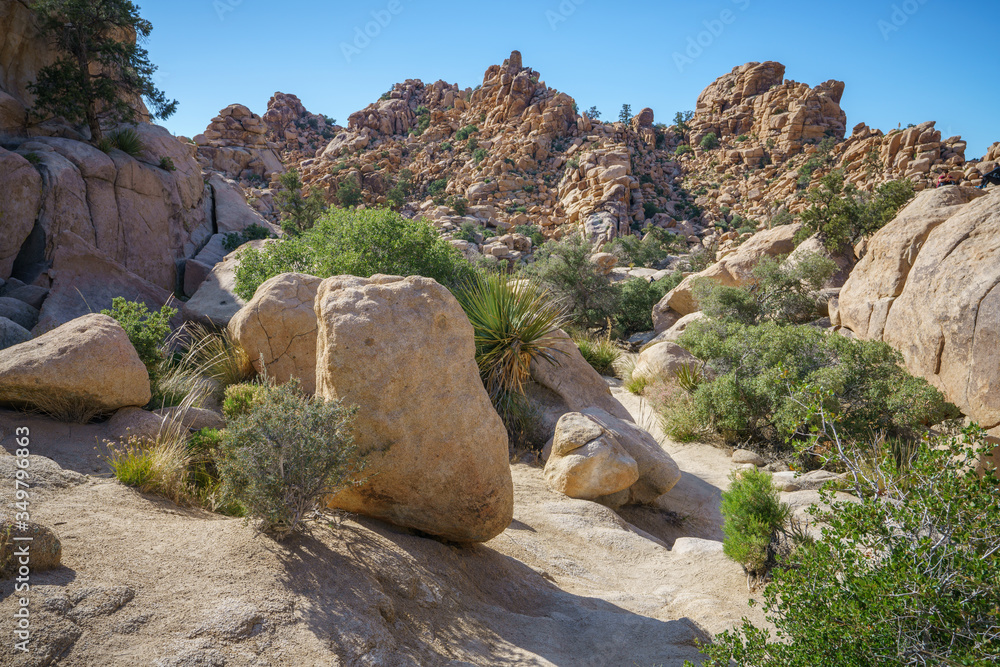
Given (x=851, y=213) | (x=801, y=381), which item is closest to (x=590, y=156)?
(x=851, y=213)

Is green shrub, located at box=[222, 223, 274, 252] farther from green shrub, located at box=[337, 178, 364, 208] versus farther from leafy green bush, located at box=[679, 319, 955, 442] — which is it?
green shrub, located at box=[337, 178, 364, 208]

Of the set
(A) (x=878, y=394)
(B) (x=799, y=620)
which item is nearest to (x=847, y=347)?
(A) (x=878, y=394)

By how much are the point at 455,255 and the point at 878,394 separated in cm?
880

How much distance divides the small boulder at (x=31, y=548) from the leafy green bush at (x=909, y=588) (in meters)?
3.63

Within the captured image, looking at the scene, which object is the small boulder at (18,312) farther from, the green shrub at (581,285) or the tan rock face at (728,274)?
the tan rock face at (728,274)

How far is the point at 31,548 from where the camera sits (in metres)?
2.84

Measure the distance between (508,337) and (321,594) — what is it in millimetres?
6492

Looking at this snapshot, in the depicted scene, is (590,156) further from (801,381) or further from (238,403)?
(238,403)

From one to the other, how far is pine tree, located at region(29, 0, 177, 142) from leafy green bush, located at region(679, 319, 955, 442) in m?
17.0

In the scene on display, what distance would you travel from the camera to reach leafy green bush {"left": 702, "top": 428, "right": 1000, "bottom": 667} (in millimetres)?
2273

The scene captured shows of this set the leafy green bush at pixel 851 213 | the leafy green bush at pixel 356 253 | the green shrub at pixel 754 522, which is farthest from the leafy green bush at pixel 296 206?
the green shrub at pixel 754 522

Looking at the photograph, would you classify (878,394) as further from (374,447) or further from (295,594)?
(295,594)

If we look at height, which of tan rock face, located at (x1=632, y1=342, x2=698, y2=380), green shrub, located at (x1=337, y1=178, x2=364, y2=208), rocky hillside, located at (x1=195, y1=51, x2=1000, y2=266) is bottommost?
tan rock face, located at (x1=632, y1=342, x2=698, y2=380)

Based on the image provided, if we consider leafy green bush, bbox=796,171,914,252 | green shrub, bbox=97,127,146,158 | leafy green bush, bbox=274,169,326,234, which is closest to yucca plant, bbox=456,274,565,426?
green shrub, bbox=97,127,146,158
